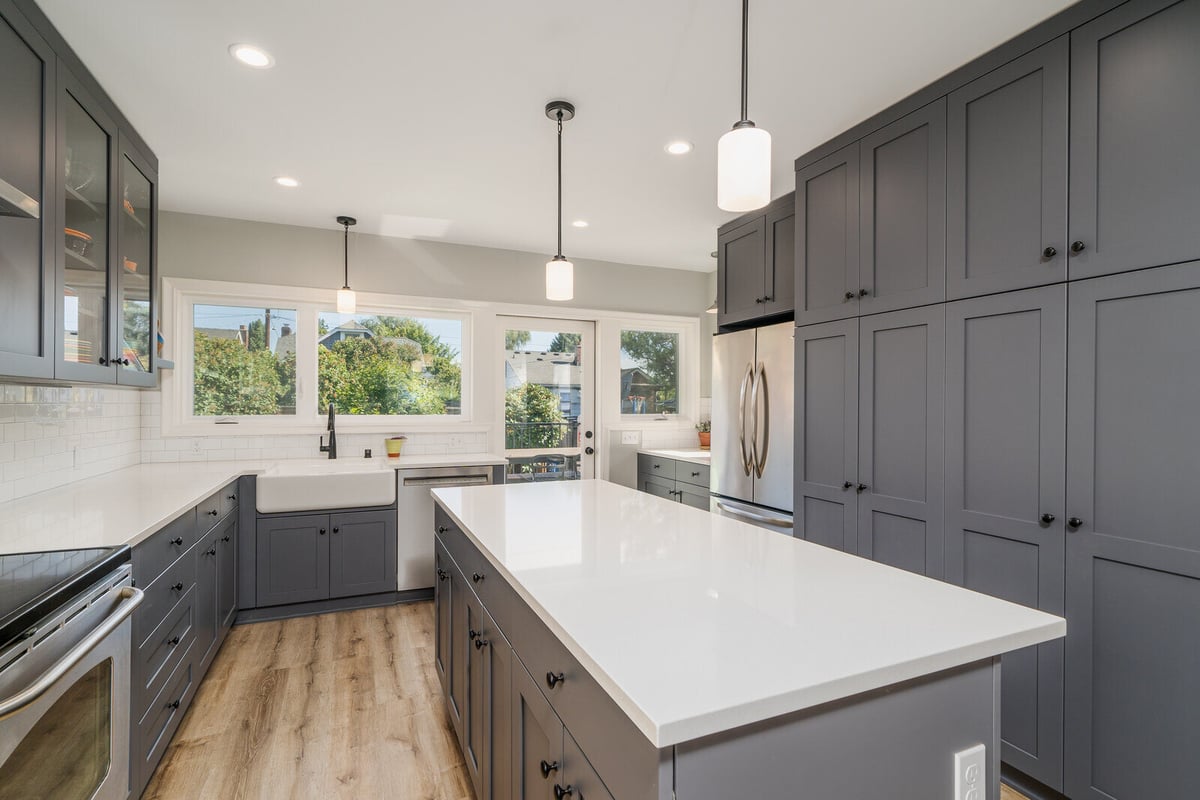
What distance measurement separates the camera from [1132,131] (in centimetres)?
163

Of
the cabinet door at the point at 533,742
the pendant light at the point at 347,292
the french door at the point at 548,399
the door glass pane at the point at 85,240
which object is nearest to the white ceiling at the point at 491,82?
Result: the door glass pane at the point at 85,240

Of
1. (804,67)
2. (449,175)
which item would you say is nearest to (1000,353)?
(804,67)

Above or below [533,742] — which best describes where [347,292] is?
above

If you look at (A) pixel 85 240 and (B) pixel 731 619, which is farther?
(A) pixel 85 240

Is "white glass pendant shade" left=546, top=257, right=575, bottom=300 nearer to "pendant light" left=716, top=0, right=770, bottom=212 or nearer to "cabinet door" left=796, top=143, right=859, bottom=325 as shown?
"pendant light" left=716, top=0, right=770, bottom=212

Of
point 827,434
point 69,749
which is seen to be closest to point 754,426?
point 827,434

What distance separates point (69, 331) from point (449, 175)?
182cm

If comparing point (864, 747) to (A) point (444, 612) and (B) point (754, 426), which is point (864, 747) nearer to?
(A) point (444, 612)

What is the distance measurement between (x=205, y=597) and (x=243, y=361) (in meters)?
1.89

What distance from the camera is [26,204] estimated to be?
4.91 feet

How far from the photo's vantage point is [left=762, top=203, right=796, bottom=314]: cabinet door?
10.3 ft

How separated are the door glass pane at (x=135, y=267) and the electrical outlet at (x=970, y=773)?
123 inches

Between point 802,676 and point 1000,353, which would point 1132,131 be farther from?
point 802,676

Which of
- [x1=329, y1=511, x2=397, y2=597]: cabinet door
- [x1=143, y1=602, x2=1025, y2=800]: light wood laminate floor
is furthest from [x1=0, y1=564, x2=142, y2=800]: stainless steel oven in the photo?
[x1=329, y1=511, x2=397, y2=597]: cabinet door
